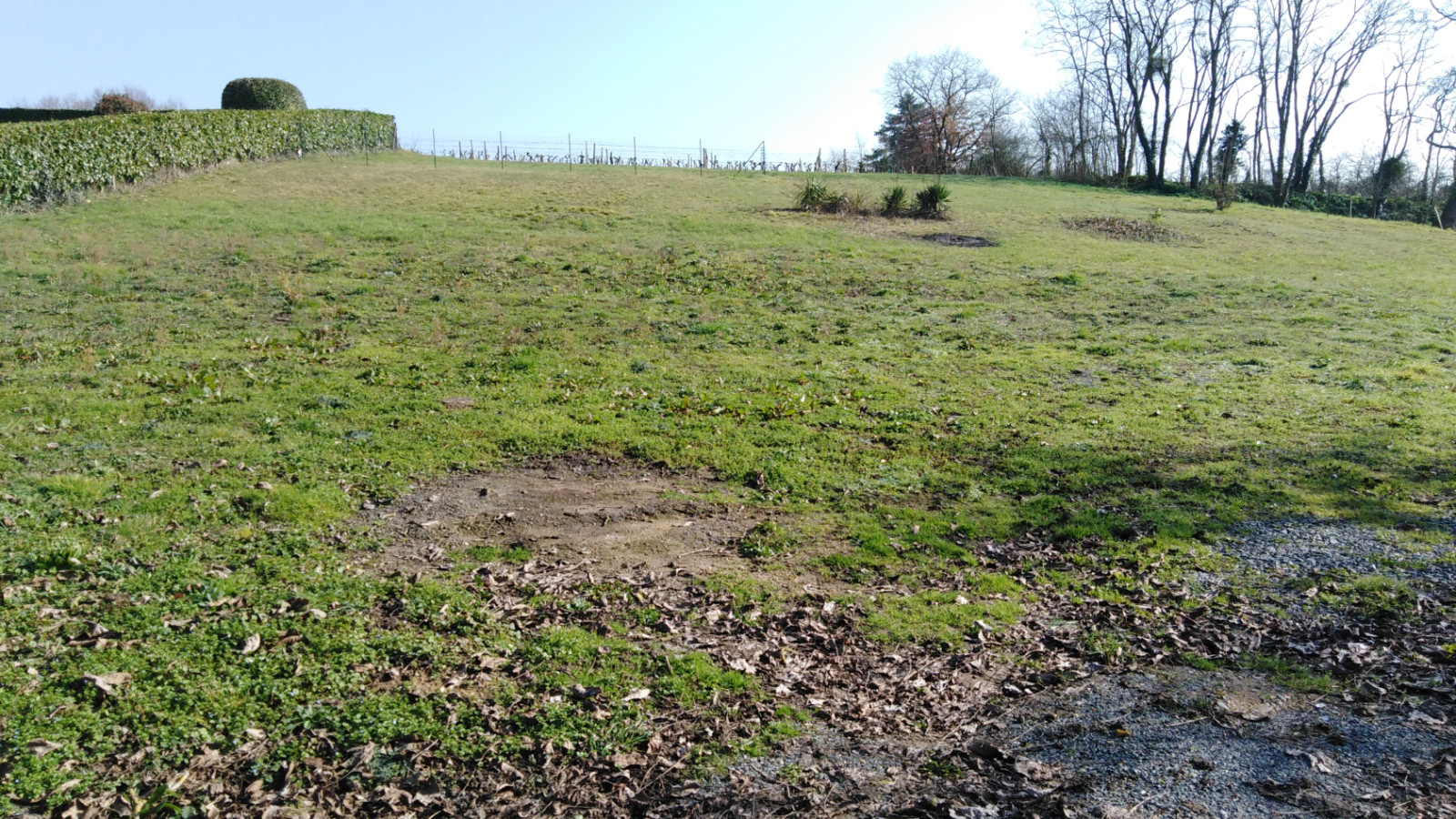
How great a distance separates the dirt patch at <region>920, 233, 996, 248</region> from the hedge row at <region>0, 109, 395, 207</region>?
20.8m

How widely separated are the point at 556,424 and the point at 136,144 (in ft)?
69.3

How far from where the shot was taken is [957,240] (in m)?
23.1

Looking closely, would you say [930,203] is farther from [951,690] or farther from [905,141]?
[905,141]

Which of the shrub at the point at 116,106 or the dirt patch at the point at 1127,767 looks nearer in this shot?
the dirt patch at the point at 1127,767

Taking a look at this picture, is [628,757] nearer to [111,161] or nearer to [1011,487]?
[1011,487]

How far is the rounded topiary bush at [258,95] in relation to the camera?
36.1 metres

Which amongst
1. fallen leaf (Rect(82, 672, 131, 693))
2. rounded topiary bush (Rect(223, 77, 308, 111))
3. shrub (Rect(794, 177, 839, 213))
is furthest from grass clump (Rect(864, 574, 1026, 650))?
rounded topiary bush (Rect(223, 77, 308, 111))

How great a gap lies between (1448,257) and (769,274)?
21392mm

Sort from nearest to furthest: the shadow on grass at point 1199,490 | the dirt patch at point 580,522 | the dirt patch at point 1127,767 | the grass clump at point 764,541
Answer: the dirt patch at point 1127,767
the dirt patch at point 580,522
the grass clump at point 764,541
the shadow on grass at point 1199,490

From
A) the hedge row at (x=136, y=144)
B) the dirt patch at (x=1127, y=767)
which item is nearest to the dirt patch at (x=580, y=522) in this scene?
the dirt patch at (x=1127, y=767)

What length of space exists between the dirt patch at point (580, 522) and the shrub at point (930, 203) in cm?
2041

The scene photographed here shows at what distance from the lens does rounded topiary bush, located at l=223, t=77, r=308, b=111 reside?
3612 cm

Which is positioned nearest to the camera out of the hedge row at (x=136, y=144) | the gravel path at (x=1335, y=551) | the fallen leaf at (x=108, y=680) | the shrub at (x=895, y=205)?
the fallen leaf at (x=108, y=680)

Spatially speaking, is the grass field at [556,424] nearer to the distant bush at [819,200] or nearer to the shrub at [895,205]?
the shrub at [895,205]
